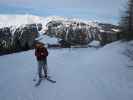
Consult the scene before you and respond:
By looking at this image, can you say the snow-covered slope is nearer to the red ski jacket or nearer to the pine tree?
the red ski jacket

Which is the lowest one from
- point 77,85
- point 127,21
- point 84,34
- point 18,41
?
point 18,41

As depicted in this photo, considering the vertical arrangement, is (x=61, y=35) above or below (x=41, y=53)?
below

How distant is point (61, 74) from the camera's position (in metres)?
12.4

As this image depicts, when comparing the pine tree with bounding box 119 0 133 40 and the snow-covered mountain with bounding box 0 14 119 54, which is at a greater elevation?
the pine tree with bounding box 119 0 133 40

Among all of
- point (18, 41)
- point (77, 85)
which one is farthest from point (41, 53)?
point (18, 41)

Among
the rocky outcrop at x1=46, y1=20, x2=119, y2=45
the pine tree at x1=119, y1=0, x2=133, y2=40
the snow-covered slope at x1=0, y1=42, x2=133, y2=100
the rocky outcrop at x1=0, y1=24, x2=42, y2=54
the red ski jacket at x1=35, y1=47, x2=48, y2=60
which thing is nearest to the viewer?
the snow-covered slope at x1=0, y1=42, x2=133, y2=100

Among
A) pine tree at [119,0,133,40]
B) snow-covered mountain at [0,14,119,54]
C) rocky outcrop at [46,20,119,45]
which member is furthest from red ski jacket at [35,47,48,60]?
rocky outcrop at [46,20,119,45]

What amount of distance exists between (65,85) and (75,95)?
140 cm

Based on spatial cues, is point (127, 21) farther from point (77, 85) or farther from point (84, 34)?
point (84, 34)

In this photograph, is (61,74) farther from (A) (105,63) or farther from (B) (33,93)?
(A) (105,63)

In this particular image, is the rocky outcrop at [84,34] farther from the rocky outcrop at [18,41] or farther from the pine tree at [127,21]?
the rocky outcrop at [18,41]

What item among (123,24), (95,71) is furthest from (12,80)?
(123,24)

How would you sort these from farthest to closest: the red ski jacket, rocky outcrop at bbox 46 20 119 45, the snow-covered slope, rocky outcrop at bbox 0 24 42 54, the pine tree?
rocky outcrop at bbox 46 20 119 45 < rocky outcrop at bbox 0 24 42 54 < the pine tree < the red ski jacket < the snow-covered slope

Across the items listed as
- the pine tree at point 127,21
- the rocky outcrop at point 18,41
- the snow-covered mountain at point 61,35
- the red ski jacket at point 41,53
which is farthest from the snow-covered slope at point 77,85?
the snow-covered mountain at point 61,35
